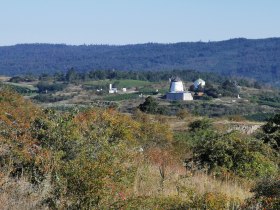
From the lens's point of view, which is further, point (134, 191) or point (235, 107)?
point (235, 107)

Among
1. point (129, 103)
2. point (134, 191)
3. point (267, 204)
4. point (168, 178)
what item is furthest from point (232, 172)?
point (129, 103)

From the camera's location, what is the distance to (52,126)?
978cm

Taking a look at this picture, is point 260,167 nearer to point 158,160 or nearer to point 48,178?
point 158,160

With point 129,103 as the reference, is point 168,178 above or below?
above

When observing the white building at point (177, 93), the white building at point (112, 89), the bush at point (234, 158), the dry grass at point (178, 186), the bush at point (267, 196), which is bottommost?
the white building at point (112, 89)

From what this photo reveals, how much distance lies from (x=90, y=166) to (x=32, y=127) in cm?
459

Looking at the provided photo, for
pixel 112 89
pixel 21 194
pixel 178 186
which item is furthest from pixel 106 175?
pixel 112 89

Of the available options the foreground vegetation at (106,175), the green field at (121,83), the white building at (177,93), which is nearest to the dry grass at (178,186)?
the foreground vegetation at (106,175)

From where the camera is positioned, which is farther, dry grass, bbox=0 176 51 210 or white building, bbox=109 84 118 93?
white building, bbox=109 84 118 93

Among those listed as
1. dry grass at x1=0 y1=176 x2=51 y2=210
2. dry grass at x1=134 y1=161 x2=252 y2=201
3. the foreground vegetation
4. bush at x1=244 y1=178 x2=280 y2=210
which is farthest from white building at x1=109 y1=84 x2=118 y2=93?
dry grass at x1=0 y1=176 x2=51 y2=210

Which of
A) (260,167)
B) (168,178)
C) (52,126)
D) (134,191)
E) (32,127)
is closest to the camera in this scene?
(134,191)

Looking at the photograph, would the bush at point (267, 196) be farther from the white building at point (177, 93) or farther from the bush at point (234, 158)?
the white building at point (177, 93)

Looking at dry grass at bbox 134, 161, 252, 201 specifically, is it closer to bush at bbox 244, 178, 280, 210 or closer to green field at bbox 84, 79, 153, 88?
bush at bbox 244, 178, 280, 210

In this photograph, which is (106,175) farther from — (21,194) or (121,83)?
(121,83)
